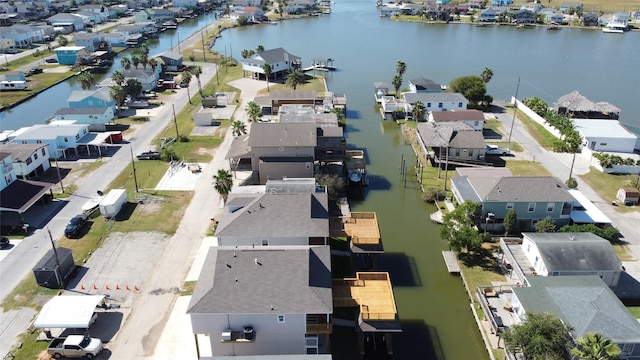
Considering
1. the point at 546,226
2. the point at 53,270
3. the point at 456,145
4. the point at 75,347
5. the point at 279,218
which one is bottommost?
the point at 75,347

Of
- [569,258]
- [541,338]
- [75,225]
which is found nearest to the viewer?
[541,338]

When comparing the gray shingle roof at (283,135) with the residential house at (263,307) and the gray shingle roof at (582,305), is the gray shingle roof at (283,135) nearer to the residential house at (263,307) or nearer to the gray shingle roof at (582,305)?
the residential house at (263,307)

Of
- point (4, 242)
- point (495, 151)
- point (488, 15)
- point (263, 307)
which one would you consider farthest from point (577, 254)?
point (488, 15)

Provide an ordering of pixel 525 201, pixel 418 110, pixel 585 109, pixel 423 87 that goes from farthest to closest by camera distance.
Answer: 1. pixel 423 87
2. pixel 418 110
3. pixel 585 109
4. pixel 525 201

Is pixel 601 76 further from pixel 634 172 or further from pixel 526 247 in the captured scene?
pixel 526 247

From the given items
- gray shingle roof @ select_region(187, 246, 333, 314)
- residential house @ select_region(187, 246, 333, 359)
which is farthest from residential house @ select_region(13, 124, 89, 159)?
residential house @ select_region(187, 246, 333, 359)

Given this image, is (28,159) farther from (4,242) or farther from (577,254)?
(577,254)

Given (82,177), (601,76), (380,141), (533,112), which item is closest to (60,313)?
(82,177)
